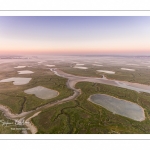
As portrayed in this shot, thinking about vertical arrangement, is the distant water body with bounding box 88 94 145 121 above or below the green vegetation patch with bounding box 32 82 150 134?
below

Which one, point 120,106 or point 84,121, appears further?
point 120,106

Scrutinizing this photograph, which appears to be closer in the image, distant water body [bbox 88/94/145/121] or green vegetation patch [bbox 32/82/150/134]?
green vegetation patch [bbox 32/82/150/134]

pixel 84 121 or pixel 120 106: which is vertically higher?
pixel 84 121

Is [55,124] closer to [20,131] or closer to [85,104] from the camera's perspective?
[20,131]

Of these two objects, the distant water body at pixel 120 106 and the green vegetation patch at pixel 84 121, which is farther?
the distant water body at pixel 120 106

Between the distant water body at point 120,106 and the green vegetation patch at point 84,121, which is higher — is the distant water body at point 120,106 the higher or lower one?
the lower one
